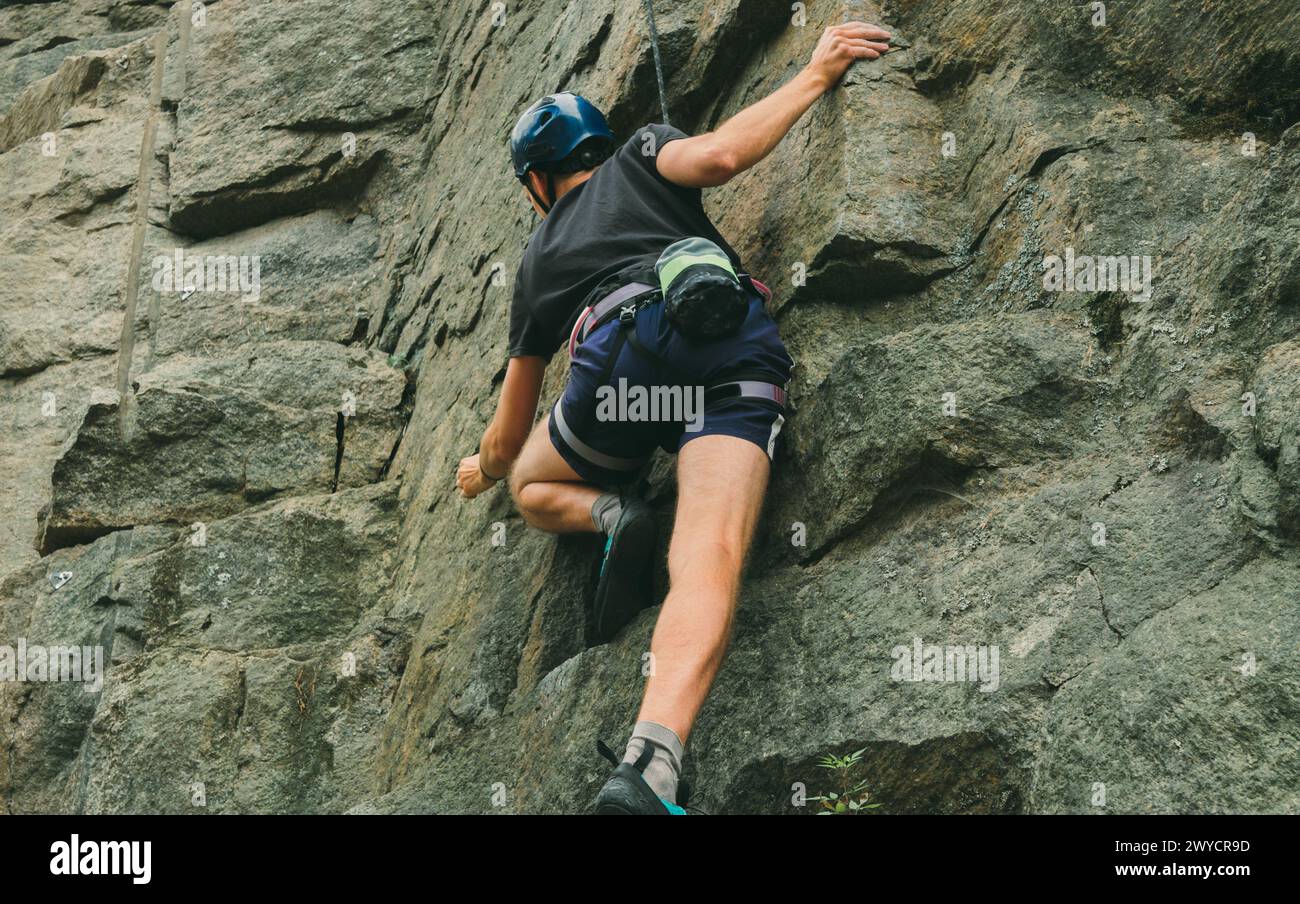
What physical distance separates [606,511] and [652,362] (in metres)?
0.78

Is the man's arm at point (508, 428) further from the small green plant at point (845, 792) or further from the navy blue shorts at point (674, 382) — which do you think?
the small green plant at point (845, 792)

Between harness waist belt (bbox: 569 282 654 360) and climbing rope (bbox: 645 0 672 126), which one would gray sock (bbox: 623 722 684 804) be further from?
climbing rope (bbox: 645 0 672 126)

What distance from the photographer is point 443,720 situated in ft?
22.3

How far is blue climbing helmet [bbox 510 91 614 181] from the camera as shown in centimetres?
643

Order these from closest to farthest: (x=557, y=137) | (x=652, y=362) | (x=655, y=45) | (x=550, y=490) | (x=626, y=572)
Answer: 1. (x=652, y=362)
2. (x=626, y=572)
3. (x=550, y=490)
4. (x=557, y=137)
5. (x=655, y=45)

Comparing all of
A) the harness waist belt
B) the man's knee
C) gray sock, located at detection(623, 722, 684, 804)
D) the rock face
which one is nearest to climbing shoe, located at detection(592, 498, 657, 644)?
the rock face

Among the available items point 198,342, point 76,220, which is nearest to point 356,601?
point 198,342

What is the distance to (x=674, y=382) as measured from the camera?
17.9 ft

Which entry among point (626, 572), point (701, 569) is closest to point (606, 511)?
point (626, 572)

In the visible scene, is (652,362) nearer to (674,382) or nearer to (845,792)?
(674,382)

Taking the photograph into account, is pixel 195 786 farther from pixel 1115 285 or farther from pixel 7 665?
pixel 1115 285

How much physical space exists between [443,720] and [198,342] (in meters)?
5.06

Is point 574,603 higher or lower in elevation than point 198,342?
lower

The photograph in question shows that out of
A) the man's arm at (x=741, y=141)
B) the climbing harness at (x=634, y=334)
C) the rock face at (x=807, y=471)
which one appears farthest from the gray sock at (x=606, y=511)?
the man's arm at (x=741, y=141)
